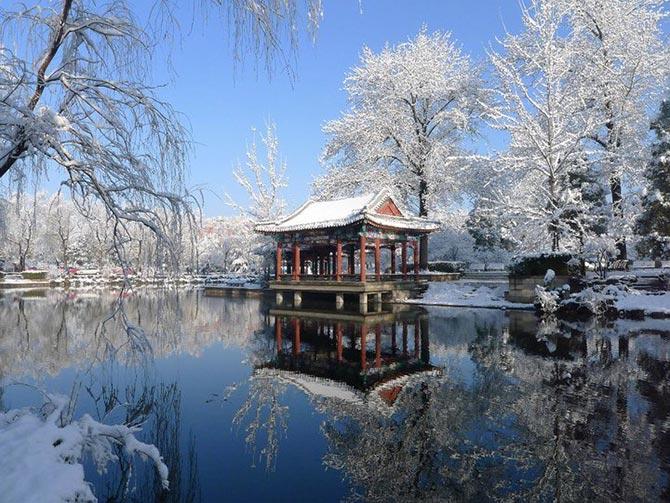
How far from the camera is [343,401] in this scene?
6953 mm

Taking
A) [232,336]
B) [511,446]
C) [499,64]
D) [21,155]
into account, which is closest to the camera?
[21,155]

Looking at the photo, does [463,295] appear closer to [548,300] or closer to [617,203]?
[548,300]

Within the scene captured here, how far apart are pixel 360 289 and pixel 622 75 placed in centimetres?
1674

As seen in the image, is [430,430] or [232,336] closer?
[430,430]

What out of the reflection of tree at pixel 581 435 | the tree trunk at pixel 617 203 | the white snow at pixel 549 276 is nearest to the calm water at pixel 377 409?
the reflection of tree at pixel 581 435

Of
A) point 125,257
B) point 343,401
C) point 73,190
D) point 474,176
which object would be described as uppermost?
point 474,176

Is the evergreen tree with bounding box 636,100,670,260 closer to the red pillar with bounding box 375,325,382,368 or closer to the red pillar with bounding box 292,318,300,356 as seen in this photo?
the red pillar with bounding box 375,325,382,368

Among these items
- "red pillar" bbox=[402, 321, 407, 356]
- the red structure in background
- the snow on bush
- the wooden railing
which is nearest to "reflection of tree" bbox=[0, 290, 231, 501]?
the snow on bush

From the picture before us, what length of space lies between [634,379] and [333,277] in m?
17.1

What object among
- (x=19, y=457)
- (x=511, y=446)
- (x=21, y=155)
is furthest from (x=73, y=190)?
(x=511, y=446)

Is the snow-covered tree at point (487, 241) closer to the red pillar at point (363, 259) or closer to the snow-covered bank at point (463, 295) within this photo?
the snow-covered bank at point (463, 295)

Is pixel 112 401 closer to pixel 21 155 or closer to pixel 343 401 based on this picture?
pixel 343 401

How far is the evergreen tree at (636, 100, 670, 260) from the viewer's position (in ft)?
58.9

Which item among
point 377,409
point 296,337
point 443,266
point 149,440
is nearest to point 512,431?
point 377,409
